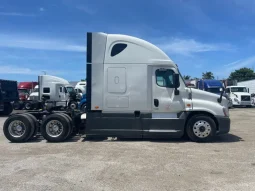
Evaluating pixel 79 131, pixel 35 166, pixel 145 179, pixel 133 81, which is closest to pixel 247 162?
pixel 145 179

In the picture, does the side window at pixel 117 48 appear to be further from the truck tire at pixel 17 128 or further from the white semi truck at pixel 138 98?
the truck tire at pixel 17 128

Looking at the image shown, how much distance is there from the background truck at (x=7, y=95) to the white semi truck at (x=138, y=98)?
13.6m

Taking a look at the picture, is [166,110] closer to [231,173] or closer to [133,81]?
[133,81]

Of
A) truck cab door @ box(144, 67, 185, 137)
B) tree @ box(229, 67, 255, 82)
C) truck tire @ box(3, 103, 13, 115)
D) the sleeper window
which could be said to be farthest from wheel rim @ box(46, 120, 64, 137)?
tree @ box(229, 67, 255, 82)

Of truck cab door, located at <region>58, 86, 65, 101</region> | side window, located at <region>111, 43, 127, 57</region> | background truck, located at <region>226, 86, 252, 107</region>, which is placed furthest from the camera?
background truck, located at <region>226, 86, 252, 107</region>

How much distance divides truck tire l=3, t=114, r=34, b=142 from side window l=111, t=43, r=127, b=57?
11.6 feet

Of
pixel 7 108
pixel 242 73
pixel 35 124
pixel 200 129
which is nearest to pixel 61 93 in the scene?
pixel 7 108

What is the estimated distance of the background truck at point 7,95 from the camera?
21.4 meters

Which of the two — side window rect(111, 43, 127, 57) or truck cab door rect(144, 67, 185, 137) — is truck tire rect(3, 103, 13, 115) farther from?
truck cab door rect(144, 67, 185, 137)

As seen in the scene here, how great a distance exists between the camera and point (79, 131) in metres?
10.6

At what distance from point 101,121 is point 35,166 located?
332cm

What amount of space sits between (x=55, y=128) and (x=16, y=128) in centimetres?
131

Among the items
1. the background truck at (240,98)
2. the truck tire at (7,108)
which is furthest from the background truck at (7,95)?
the background truck at (240,98)

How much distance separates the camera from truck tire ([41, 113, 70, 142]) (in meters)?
9.59
